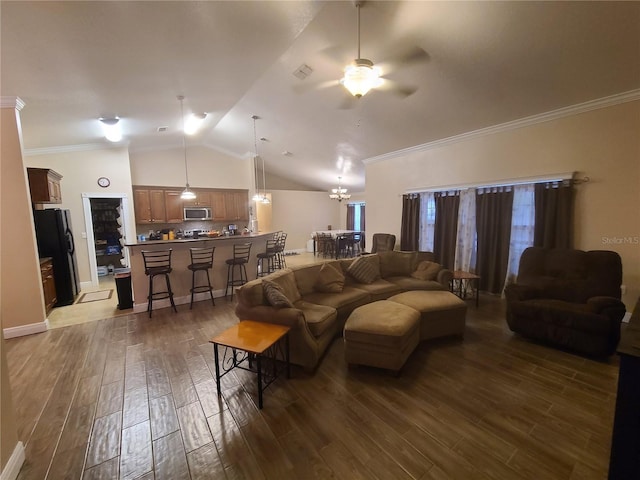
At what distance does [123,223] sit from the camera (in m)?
6.41

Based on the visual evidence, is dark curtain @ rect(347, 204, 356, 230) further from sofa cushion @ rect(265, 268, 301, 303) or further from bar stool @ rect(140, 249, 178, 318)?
sofa cushion @ rect(265, 268, 301, 303)

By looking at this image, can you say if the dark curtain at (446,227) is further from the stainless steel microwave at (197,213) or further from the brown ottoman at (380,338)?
the stainless steel microwave at (197,213)

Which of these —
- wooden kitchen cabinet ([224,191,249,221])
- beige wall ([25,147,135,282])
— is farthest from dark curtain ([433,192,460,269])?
beige wall ([25,147,135,282])

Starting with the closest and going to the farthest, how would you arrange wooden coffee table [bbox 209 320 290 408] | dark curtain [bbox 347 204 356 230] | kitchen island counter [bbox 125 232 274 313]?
wooden coffee table [bbox 209 320 290 408] < kitchen island counter [bbox 125 232 274 313] < dark curtain [bbox 347 204 356 230]

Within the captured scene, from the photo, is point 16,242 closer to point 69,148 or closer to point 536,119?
point 69,148

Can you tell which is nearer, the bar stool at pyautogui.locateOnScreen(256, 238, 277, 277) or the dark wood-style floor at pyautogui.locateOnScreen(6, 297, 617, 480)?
the dark wood-style floor at pyautogui.locateOnScreen(6, 297, 617, 480)

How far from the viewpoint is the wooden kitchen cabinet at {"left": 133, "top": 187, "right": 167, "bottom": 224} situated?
23.1 feet

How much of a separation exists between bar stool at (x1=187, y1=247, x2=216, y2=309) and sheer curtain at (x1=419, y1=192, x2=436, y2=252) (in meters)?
4.28

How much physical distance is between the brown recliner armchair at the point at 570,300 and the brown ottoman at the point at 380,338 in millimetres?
1452

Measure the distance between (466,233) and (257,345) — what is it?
4456mm

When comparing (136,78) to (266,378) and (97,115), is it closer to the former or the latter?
(97,115)

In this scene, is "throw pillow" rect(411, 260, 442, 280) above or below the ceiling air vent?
below

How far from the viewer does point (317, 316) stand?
2861 mm

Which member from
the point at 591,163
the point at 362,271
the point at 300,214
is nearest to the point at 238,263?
the point at 362,271
